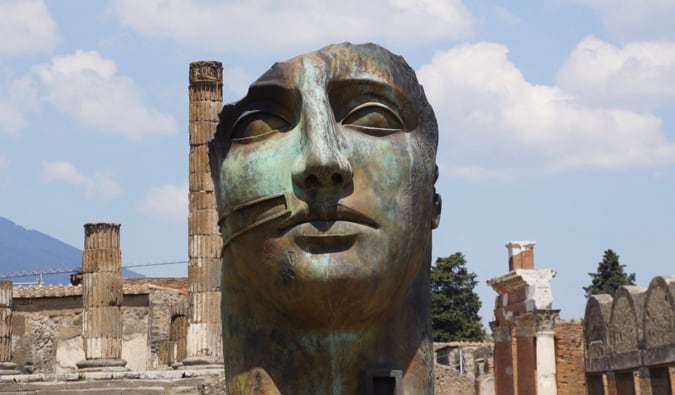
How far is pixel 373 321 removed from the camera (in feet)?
14.5

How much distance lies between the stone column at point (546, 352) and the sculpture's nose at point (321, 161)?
19.9 metres

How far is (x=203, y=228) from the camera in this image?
23.4 meters

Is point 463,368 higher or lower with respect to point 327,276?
lower

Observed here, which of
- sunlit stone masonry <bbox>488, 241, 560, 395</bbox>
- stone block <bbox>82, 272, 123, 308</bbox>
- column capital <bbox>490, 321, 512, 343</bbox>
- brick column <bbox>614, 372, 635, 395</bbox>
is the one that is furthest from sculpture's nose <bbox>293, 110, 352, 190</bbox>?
stone block <bbox>82, 272, 123, 308</bbox>

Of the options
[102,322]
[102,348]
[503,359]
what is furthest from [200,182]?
[503,359]

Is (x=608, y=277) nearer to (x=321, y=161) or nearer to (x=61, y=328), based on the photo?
(x=61, y=328)

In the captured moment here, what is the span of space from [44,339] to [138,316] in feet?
10.1

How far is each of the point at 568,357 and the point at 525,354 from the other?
3.46ft

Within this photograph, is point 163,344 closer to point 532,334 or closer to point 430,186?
point 532,334

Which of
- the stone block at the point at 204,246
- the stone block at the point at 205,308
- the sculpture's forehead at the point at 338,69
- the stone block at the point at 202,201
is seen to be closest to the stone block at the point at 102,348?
the stone block at the point at 205,308

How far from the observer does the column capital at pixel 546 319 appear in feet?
77.4

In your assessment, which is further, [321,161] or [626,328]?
[626,328]

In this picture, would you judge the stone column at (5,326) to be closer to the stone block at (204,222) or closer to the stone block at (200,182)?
the stone block at (204,222)

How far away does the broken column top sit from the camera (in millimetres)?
24281
